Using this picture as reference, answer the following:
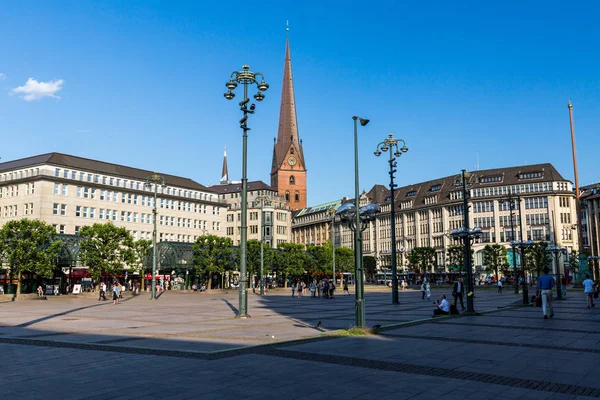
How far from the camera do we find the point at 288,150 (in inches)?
6540

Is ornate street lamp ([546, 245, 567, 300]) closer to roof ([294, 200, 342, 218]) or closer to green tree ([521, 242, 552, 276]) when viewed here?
green tree ([521, 242, 552, 276])

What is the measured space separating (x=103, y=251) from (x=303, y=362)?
1884 inches

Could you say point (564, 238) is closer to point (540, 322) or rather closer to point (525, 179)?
point (525, 179)

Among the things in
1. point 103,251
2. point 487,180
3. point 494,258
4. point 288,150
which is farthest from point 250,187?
point 103,251

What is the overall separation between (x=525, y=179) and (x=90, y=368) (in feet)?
364

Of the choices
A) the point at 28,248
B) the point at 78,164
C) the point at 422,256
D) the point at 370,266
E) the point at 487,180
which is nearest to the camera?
the point at 28,248

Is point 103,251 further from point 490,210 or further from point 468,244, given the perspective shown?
point 490,210

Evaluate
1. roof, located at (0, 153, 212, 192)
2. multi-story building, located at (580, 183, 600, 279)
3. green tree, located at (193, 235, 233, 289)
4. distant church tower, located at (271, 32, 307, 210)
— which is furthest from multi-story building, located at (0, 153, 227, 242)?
multi-story building, located at (580, 183, 600, 279)

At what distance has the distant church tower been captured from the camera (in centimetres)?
16625

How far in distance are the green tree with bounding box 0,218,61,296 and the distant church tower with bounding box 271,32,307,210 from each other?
117 m

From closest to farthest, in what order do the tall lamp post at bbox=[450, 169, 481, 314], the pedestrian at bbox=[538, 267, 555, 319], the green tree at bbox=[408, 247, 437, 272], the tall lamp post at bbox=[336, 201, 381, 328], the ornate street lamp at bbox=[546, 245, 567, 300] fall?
1. the tall lamp post at bbox=[336, 201, 381, 328]
2. the pedestrian at bbox=[538, 267, 555, 319]
3. the tall lamp post at bbox=[450, 169, 481, 314]
4. the ornate street lamp at bbox=[546, 245, 567, 300]
5. the green tree at bbox=[408, 247, 437, 272]

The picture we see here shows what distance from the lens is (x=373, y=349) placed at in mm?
13281

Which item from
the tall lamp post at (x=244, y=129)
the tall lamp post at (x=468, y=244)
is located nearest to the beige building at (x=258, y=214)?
the tall lamp post at (x=468, y=244)

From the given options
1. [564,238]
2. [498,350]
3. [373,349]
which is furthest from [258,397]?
[564,238]
